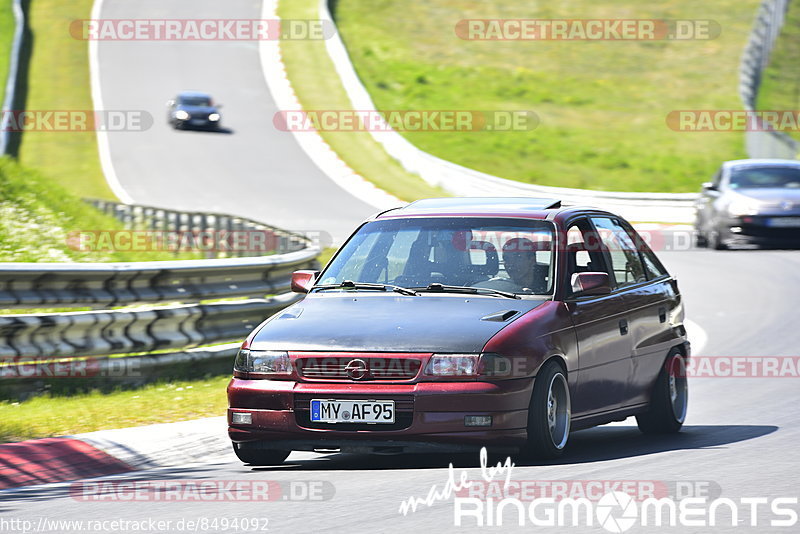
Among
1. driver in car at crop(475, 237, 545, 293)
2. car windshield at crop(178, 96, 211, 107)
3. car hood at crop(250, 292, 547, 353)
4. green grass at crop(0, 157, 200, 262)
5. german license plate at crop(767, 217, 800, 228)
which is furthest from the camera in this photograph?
car windshield at crop(178, 96, 211, 107)

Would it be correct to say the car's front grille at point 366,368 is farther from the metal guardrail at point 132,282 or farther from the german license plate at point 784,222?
the german license plate at point 784,222

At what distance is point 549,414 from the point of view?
8.12 m

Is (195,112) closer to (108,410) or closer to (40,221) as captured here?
(40,221)

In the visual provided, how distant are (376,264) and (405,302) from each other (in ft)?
2.38

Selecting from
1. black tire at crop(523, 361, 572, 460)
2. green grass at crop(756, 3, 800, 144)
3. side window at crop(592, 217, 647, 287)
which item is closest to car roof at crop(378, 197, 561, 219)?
side window at crop(592, 217, 647, 287)

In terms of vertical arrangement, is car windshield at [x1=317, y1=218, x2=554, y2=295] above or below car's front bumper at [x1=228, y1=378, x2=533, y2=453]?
above

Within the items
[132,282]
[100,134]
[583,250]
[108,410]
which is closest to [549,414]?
[583,250]

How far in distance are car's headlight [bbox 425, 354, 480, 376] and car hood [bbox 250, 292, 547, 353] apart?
0.04 metres

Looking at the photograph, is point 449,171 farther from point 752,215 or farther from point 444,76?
point 444,76

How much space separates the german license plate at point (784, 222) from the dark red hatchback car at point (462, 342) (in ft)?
45.9

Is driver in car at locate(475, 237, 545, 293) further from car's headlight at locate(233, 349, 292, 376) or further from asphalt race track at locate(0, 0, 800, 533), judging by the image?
car's headlight at locate(233, 349, 292, 376)

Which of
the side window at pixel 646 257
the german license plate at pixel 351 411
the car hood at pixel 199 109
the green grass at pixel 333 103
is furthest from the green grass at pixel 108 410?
the car hood at pixel 199 109

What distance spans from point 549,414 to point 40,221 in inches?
366

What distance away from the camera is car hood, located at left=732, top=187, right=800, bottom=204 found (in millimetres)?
23188
